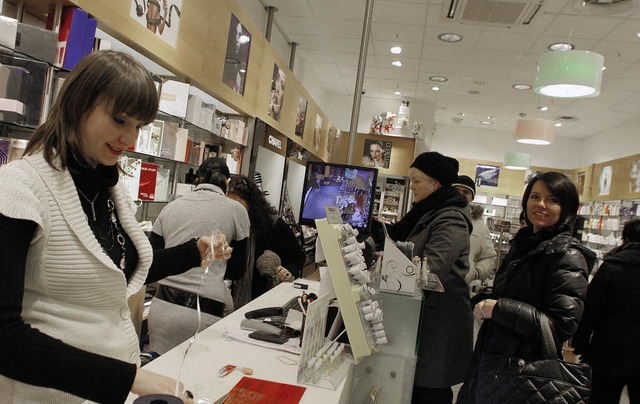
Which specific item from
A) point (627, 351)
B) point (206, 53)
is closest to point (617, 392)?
point (627, 351)

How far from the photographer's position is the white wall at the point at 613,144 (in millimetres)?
10547

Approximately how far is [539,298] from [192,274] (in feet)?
5.20

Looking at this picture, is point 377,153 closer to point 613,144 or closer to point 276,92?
point 276,92

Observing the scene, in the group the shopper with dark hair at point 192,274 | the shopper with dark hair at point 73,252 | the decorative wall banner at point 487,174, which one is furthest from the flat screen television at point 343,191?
the decorative wall banner at point 487,174

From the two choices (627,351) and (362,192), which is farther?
(362,192)

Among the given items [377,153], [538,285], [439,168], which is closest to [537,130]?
[377,153]

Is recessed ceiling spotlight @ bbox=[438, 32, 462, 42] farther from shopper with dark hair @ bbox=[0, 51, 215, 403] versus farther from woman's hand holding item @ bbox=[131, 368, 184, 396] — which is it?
woman's hand holding item @ bbox=[131, 368, 184, 396]

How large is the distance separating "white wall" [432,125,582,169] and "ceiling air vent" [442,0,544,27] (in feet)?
25.0

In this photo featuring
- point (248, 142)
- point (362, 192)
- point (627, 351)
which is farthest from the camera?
point (248, 142)

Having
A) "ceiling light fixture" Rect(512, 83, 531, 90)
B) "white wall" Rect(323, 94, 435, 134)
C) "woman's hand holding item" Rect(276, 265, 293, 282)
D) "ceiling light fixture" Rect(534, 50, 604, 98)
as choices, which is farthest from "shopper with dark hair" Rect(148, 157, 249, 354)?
"white wall" Rect(323, 94, 435, 134)

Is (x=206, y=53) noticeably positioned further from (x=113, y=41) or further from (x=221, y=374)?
(x=221, y=374)

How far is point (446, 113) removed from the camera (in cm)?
1213

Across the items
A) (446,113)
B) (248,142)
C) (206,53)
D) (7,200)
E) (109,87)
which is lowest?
(7,200)

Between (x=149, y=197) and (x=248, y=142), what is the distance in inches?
74.0
